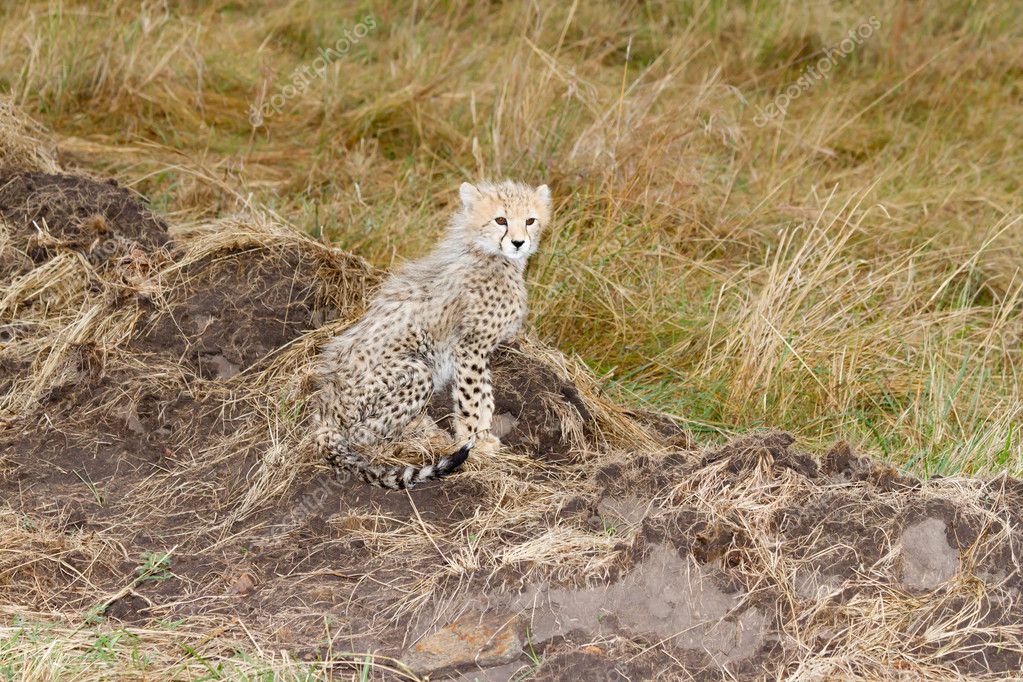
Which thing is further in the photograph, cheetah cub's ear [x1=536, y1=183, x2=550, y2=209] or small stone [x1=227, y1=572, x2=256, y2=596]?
cheetah cub's ear [x1=536, y1=183, x2=550, y2=209]

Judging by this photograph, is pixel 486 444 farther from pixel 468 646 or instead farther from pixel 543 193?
pixel 468 646

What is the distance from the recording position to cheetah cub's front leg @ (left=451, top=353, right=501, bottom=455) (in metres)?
3.88

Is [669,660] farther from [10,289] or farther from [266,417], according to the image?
[10,289]

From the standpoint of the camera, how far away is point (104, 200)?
4.43 metres

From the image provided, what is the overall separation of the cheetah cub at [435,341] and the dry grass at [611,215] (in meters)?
0.19

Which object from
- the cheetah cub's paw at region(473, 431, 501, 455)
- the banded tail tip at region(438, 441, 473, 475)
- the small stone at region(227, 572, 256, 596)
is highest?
the banded tail tip at region(438, 441, 473, 475)

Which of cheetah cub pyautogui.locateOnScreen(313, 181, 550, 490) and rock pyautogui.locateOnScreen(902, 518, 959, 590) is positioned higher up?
rock pyautogui.locateOnScreen(902, 518, 959, 590)

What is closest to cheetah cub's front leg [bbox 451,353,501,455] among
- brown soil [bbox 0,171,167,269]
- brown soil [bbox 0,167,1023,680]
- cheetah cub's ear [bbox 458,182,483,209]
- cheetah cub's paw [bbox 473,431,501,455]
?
cheetah cub's paw [bbox 473,431,501,455]

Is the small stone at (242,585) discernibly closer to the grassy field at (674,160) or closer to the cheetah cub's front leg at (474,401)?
the cheetah cub's front leg at (474,401)

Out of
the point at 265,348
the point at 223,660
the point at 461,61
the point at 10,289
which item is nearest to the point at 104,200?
the point at 10,289

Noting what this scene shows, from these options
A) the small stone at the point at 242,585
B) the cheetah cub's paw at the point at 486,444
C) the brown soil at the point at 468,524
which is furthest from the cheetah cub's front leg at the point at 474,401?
the small stone at the point at 242,585

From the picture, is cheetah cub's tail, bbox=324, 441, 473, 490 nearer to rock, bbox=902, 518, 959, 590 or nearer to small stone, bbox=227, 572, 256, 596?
small stone, bbox=227, 572, 256, 596

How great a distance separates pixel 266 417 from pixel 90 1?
160 inches

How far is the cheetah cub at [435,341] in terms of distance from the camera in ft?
12.2
